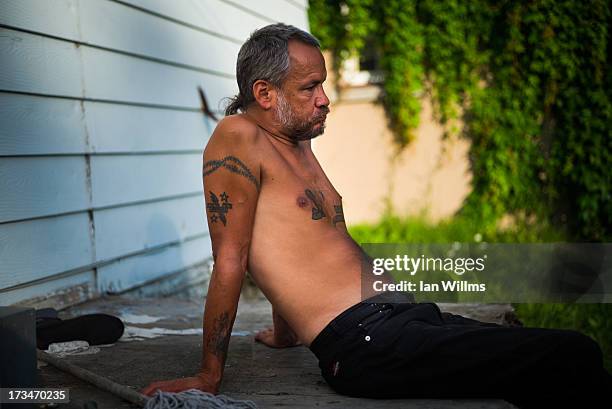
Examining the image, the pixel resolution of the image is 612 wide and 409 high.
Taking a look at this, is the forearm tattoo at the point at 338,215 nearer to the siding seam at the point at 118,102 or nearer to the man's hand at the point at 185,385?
the man's hand at the point at 185,385

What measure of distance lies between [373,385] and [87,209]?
2.00 m

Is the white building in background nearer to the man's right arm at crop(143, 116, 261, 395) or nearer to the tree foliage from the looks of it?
the man's right arm at crop(143, 116, 261, 395)

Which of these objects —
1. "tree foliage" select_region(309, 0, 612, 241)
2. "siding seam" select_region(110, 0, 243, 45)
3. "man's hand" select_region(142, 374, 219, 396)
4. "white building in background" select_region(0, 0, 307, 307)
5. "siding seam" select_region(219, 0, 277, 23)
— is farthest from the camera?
"tree foliage" select_region(309, 0, 612, 241)

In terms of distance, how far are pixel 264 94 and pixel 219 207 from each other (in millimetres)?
436

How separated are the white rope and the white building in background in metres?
1.34

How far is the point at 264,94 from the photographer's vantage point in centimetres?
226

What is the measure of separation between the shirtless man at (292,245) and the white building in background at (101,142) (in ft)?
4.15

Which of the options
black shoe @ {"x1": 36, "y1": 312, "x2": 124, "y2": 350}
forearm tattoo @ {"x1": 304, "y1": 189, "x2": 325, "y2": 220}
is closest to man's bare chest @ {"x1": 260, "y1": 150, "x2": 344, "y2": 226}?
forearm tattoo @ {"x1": 304, "y1": 189, "x2": 325, "y2": 220}

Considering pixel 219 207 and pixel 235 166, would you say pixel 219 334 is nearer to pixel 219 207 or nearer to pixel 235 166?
→ pixel 219 207

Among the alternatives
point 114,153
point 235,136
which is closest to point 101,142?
point 114,153

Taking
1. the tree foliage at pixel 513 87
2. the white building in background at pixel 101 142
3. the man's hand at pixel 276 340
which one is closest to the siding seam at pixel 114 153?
the white building in background at pixel 101 142

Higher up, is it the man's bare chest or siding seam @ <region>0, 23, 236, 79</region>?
siding seam @ <region>0, 23, 236, 79</region>

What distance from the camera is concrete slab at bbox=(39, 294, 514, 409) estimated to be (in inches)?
82.5

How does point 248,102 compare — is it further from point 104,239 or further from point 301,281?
point 104,239
